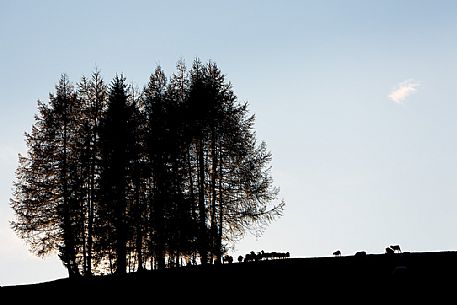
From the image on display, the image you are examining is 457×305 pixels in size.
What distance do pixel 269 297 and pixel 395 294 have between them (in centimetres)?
412

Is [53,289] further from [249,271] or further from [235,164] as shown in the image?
[235,164]

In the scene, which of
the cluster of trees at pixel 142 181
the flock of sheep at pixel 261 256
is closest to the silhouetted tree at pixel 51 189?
the cluster of trees at pixel 142 181

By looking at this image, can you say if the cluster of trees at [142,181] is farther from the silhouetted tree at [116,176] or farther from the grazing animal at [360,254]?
the grazing animal at [360,254]

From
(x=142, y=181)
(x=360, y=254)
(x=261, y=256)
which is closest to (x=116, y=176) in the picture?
(x=142, y=181)

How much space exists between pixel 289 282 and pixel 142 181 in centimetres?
1994

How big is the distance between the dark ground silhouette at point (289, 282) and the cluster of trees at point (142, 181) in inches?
412

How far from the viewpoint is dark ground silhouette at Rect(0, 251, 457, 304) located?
62.0ft

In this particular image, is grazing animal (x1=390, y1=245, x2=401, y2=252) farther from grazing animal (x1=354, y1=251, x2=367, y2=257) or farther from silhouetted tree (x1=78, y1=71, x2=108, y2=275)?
silhouetted tree (x1=78, y1=71, x2=108, y2=275)

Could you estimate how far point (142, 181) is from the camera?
3978 cm

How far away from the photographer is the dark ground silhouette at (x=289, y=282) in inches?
744

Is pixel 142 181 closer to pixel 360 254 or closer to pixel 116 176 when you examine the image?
pixel 116 176

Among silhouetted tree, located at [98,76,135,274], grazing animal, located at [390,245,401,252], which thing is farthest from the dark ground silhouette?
silhouetted tree, located at [98,76,135,274]

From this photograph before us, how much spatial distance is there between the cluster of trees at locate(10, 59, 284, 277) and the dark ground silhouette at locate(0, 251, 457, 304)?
10.5 metres

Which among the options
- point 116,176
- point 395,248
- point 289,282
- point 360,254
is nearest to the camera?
point 289,282
